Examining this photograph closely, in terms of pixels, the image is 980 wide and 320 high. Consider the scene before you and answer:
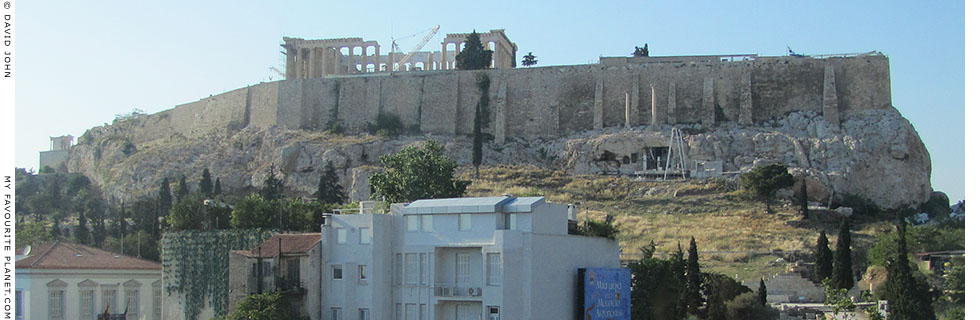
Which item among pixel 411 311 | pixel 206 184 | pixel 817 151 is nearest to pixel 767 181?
pixel 817 151

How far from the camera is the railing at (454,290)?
33000 mm

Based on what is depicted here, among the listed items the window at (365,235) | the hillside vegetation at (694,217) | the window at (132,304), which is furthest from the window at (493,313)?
the hillside vegetation at (694,217)

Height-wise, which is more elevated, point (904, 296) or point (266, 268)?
point (266, 268)

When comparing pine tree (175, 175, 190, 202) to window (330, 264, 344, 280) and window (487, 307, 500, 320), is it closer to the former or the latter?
window (330, 264, 344, 280)

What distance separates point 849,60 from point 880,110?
3.85 m

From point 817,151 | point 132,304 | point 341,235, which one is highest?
point 817,151

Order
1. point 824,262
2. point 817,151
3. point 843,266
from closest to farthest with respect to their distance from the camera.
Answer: point 843,266, point 824,262, point 817,151

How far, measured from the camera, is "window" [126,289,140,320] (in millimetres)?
40156

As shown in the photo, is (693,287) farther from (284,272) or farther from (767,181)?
(767,181)

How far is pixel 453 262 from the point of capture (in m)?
33.9

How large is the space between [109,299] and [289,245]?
7682mm

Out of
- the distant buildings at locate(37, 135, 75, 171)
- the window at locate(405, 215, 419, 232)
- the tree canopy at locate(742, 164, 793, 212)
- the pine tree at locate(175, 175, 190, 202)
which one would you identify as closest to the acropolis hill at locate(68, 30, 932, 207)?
the tree canopy at locate(742, 164, 793, 212)

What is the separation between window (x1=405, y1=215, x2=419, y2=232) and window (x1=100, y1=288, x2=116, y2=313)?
36.9ft

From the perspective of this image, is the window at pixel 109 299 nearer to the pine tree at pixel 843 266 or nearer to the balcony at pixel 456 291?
the balcony at pixel 456 291
